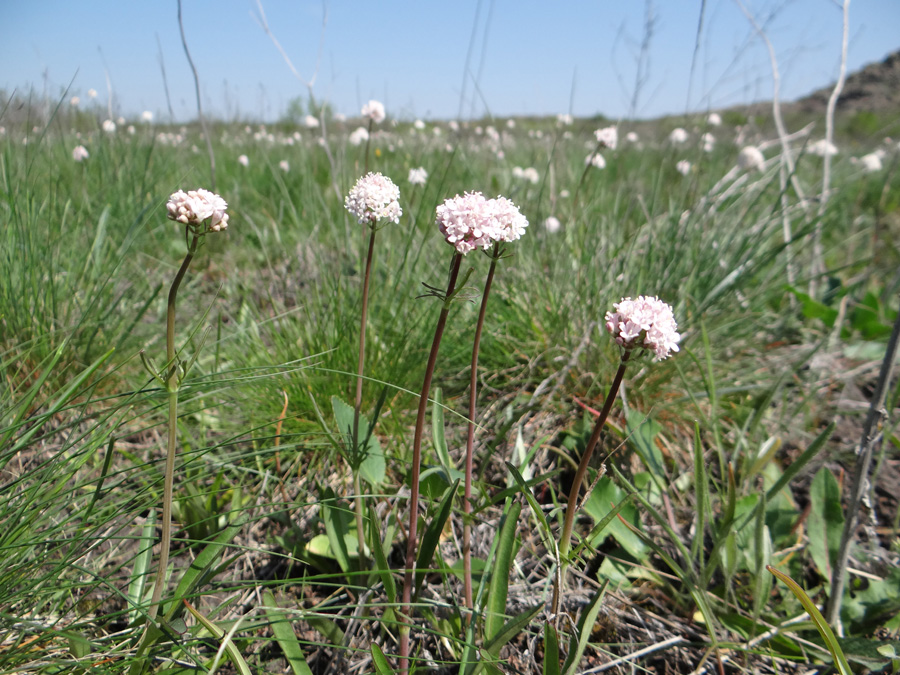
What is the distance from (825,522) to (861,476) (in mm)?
359

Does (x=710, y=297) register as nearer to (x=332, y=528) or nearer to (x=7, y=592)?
(x=332, y=528)

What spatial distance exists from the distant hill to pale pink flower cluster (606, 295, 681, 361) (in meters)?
35.1

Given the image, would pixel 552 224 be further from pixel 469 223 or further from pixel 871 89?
pixel 871 89

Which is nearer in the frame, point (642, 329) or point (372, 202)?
point (642, 329)

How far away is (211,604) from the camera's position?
1.38 metres

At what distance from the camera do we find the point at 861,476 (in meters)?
1.21

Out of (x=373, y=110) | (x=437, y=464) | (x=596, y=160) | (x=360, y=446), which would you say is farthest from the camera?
(x=596, y=160)

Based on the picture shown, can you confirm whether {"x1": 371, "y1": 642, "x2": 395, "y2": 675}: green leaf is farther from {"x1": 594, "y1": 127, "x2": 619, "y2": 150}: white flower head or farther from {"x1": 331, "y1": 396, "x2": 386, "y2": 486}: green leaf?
{"x1": 594, "y1": 127, "x2": 619, "y2": 150}: white flower head

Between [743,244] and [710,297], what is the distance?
0.31 meters

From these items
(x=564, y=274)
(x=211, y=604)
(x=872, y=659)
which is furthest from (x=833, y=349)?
(x=211, y=604)

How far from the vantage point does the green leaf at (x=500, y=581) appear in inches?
41.8

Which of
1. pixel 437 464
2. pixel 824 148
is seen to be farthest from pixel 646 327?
pixel 824 148

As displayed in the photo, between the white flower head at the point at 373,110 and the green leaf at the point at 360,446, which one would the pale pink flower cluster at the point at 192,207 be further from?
the white flower head at the point at 373,110

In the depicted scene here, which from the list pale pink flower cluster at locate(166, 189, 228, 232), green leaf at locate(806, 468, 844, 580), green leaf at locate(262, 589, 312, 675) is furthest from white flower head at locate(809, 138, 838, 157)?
green leaf at locate(262, 589, 312, 675)
